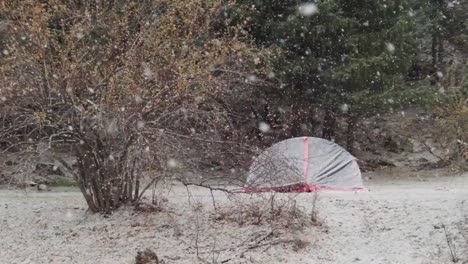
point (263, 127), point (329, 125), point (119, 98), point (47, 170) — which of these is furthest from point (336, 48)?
Answer: point (119, 98)

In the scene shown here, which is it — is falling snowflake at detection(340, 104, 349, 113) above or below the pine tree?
below

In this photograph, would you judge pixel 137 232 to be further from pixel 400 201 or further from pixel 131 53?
pixel 400 201

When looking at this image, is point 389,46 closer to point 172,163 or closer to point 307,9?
point 307,9

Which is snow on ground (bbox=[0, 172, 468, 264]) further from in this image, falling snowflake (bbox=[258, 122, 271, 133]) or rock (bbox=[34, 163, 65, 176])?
rock (bbox=[34, 163, 65, 176])

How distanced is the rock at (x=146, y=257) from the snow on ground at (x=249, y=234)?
22cm

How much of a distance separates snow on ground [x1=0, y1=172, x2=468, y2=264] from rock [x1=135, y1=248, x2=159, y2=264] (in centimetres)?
22

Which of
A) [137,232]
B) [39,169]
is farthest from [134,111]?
[39,169]

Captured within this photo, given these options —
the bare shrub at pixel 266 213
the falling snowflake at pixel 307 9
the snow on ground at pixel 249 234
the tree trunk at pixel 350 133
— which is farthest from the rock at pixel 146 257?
the tree trunk at pixel 350 133

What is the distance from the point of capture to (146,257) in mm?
6266

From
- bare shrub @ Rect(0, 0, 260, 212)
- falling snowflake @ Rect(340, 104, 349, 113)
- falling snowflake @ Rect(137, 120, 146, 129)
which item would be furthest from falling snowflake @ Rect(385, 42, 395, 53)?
falling snowflake @ Rect(137, 120, 146, 129)

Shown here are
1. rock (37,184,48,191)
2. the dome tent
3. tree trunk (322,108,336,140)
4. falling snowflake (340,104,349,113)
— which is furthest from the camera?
tree trunk (322,108,336,140)

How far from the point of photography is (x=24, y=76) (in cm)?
747

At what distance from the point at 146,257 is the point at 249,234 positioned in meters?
1.34

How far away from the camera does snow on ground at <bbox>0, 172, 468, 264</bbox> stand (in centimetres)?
643
